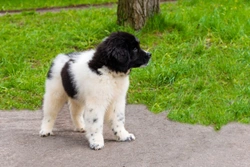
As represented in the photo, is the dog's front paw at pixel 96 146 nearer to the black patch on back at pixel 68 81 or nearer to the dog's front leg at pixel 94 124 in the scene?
the dog's front leg at pixel 94 124

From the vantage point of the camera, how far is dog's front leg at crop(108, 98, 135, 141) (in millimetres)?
5982

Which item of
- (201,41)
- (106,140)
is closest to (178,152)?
(106,140)

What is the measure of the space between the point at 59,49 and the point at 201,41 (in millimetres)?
2634

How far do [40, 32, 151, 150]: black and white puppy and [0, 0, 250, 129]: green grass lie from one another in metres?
1.17

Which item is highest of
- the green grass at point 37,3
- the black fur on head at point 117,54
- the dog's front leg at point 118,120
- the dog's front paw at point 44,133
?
the black fur on head at point 117,54

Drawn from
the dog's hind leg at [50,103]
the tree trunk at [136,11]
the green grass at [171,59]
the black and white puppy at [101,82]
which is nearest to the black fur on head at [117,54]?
the black and white puppy at [101,82]

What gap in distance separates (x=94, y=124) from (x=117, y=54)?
0.83 m

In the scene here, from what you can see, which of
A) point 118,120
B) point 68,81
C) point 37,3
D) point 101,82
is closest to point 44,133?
point 68,81

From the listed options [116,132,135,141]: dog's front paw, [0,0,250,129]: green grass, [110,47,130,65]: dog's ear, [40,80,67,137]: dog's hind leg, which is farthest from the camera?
[0,0,250,129]: green grass

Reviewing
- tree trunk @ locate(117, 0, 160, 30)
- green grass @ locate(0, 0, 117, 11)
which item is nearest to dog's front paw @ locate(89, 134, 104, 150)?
tree trunk @ locate(117, 0, 160, 30)

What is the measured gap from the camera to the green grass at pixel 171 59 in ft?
23.8

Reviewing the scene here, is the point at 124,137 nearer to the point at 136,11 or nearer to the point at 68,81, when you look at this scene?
the point at 68,81

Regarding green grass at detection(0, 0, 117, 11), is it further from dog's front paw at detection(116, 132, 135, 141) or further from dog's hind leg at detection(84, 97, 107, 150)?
dog's hind leg at detection(84, 97, 107, 150)

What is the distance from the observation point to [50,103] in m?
6.24
